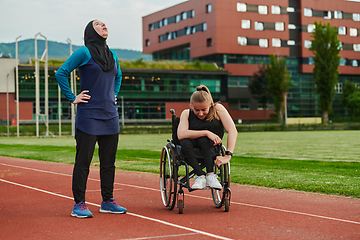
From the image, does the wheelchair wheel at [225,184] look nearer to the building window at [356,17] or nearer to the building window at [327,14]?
the building window at [327,14]

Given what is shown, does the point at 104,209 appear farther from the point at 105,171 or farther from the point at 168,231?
the point at 168,231

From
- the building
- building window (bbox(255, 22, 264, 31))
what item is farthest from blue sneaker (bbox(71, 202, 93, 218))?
building window (bbox(255, 22, 264, 31))

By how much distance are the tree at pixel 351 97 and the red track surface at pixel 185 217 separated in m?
69.9

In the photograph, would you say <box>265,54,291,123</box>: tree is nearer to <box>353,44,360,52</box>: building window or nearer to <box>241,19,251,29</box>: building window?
<box>241,19,251,29</box>: building window

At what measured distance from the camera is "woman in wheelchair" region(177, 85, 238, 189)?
6.38 metres

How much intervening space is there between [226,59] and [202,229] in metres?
71.9

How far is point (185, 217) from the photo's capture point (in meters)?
6.23

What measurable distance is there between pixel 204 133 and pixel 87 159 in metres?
1.50

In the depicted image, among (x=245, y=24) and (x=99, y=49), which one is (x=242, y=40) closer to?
(x=245, y=24)

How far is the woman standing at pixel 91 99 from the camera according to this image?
620cm

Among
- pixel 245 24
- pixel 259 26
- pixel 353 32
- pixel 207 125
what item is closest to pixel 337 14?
pixel 353 32

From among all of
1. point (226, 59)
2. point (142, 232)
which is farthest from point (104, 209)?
point (226, 59)

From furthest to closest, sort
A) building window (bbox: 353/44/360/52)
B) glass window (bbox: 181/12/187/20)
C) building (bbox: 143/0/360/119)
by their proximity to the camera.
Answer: building window (bbox: 353/44/360/52) → glass window (bbox: 181/12/187/20) → building (bbox: 143/0/360/119)

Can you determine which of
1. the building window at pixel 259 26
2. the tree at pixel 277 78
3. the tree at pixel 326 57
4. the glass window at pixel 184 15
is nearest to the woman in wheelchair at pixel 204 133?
the tree at pixel 326 57
